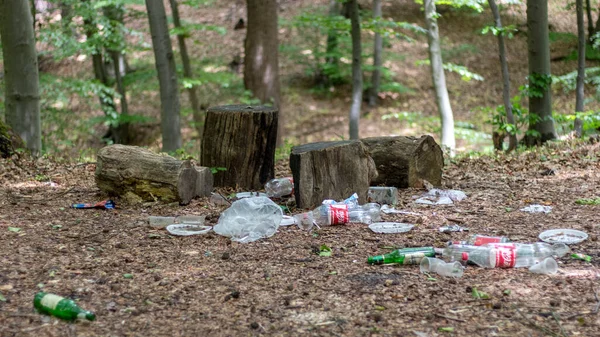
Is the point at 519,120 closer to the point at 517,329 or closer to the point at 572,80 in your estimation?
the point at 572,80

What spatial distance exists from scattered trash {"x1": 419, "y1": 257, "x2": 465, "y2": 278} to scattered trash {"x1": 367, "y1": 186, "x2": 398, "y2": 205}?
1.91m

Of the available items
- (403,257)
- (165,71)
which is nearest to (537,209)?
(403,257)

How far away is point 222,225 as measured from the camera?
16.5 ft

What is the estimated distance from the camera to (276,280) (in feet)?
12.8

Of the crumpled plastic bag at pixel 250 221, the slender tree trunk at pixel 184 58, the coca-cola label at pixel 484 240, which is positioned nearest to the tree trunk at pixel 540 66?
the coca-cola label at pixel 484 240

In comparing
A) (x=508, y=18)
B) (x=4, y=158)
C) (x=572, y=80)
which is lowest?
(x=4, y=158)

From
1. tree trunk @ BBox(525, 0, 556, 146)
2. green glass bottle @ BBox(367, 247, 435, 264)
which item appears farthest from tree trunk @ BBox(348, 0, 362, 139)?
green glass bottle @ BBox(367, 247, 435, 264)

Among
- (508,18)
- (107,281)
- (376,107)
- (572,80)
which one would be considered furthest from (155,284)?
(508,18)

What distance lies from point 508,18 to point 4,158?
61.0ft

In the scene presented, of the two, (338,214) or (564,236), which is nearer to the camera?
(564,236)

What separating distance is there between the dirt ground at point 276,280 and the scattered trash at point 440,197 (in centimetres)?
17

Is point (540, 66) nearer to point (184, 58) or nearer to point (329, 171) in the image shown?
point (329, 171)

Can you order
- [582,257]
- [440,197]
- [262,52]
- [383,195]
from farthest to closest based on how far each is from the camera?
[262,52] < [440,197] < [383,195] < [582,257]

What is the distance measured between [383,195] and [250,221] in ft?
5.14
